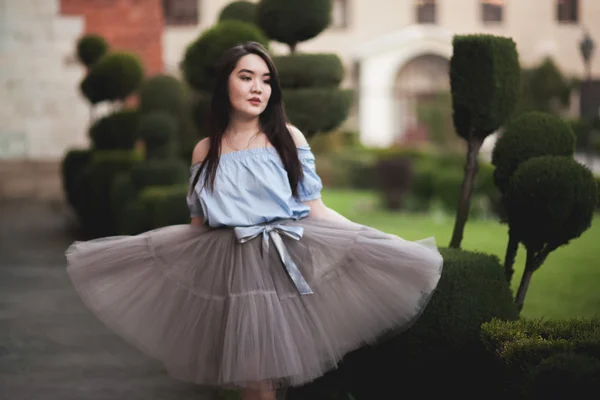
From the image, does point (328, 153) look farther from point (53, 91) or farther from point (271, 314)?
point (271, 314)

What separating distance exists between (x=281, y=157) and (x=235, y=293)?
2.08ft

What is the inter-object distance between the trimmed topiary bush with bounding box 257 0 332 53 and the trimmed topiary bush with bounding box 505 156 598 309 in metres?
2.37

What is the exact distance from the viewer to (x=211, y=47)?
24.9 feet

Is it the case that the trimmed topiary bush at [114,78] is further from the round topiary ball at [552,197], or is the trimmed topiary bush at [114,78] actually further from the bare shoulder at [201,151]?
the bare shoulder at [201,151]

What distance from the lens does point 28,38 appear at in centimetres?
1834

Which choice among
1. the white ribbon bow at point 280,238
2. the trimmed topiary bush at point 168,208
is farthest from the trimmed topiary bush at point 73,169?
the white ribbon bow at point 280,238

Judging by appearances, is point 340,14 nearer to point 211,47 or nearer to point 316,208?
point 211,47

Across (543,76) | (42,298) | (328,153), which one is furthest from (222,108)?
(543,76)

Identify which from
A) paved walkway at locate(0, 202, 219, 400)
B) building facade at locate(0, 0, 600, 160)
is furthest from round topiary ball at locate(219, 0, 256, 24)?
building facade at locate(0, 0, 600, 160)

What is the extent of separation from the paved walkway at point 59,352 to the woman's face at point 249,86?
1864 millimetres

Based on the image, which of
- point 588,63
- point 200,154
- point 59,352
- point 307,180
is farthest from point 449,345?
point 588,63

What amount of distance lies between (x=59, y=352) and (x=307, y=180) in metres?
3.02

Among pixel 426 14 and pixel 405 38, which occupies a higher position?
pixel 426 14

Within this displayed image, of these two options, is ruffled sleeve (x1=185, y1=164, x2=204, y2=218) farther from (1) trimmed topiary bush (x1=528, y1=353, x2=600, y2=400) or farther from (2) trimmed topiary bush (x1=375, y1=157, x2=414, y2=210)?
(2) trimmed topiary bush (x1=375, y1=157, x2=414, y2=210)
